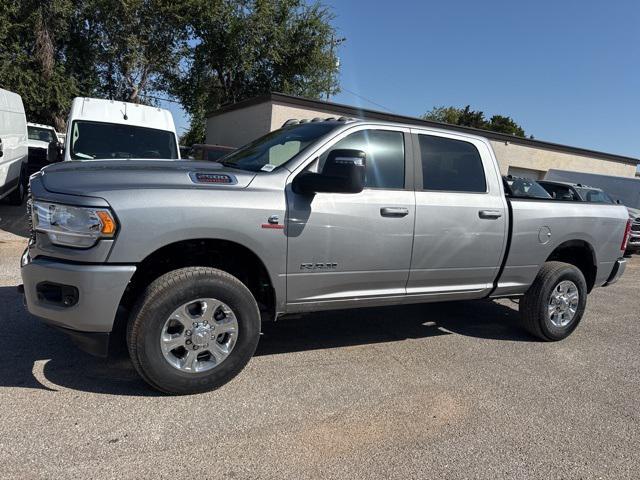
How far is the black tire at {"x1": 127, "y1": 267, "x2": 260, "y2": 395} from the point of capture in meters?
3.31

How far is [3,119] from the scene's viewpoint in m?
10.2

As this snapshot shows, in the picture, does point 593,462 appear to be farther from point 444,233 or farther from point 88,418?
point 88,418

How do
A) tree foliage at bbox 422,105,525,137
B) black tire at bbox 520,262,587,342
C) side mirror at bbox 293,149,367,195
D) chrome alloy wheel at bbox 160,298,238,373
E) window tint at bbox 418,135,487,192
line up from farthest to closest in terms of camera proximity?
tree foliage at bbox 422,105,525,137 < black tire at bbox 520,262,587,342 < window tint at bbox 418,135,487,192 < side mirror at bbox 293,149,367,195 < chrome alloy wheel at bbox 160,298,238,373

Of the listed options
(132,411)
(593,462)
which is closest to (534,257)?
(593,462)

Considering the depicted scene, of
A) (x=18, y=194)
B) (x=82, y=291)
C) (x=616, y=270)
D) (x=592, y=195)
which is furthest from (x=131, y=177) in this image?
(x=592, y=195)

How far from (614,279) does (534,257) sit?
4.94ft

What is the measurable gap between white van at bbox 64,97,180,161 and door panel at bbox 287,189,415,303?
5.42m

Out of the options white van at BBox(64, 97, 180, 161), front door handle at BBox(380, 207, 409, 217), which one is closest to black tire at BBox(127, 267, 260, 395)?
front door handle at BBox(380, 207, 409, 217)

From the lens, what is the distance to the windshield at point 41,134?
15914mm

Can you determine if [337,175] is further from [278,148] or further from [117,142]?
[117,142]

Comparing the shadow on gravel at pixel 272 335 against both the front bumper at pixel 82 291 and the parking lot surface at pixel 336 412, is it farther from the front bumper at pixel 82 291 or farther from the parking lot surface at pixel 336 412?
the front bumper at pixel 82 291

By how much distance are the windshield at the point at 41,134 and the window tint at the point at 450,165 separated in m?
14.7

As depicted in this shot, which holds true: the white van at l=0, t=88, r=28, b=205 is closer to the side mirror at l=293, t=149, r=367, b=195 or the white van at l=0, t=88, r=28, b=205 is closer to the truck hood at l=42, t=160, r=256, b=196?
the truck hood at l=42, t=160, r=256, b=196

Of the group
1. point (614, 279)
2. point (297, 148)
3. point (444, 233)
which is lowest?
point (614, 279)
